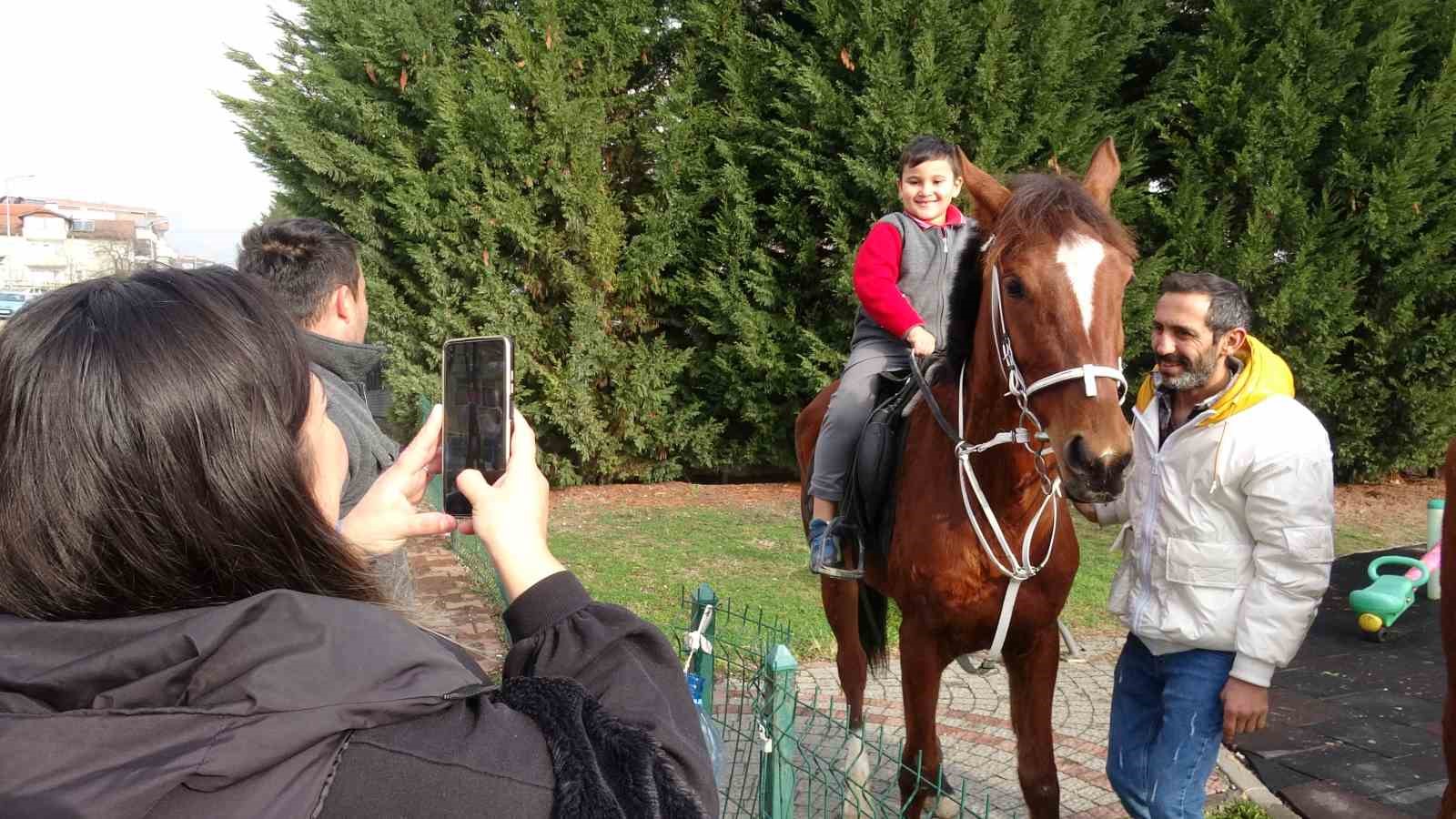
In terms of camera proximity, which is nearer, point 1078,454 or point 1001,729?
point 1078,454

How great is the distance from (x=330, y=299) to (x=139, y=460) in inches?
86.7

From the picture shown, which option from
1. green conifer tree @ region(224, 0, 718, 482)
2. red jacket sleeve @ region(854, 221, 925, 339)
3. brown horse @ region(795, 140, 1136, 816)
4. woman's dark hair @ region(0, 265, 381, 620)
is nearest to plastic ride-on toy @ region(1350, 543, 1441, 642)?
brown horse @ region(795, 140, 1136, 816)

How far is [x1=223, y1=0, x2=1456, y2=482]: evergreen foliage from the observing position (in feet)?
33.7

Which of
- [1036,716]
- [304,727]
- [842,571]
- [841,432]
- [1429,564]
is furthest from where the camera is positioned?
[1429,564]

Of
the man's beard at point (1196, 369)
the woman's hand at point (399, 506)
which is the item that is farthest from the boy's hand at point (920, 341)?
the woman's hand at point (399, 506)

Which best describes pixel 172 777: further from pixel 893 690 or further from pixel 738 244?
pixel 738 244

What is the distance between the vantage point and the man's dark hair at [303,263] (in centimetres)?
299

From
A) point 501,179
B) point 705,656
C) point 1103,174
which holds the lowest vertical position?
point 705,656

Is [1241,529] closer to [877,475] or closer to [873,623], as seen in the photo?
[877,475]

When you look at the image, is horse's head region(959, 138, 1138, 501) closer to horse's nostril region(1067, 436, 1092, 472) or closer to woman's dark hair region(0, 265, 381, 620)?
horse's nostril region(1067, 436, 1092, 472)

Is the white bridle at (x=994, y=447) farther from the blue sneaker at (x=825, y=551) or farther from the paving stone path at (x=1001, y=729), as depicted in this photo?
the paving stone path at (x=1001, y=729)

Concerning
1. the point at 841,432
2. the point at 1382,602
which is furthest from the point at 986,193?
the point at 1382,602

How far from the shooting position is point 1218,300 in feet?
9.52

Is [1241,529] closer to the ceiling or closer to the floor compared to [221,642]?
closer to the floor
